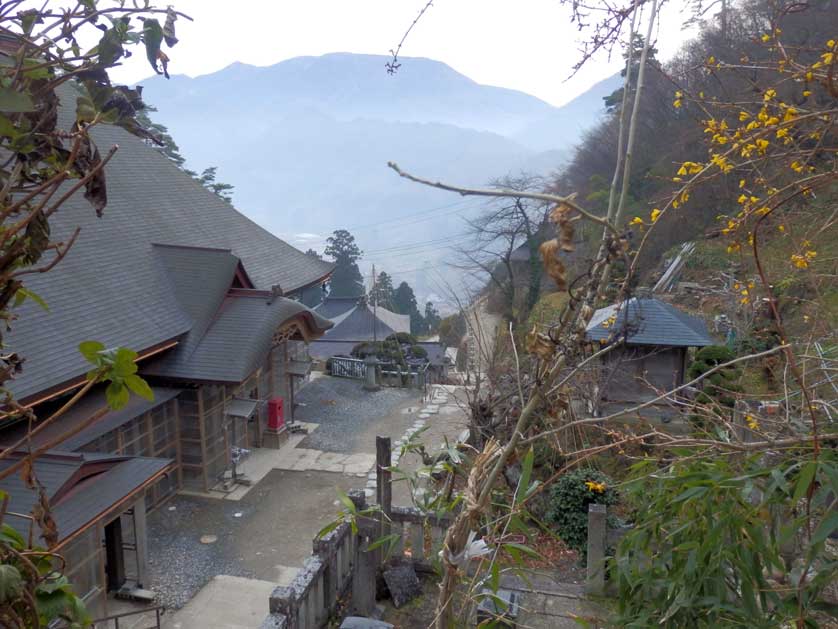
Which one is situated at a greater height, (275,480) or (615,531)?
(615,531)

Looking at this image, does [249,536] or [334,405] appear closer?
[249,536]

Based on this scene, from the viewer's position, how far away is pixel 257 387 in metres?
12.7

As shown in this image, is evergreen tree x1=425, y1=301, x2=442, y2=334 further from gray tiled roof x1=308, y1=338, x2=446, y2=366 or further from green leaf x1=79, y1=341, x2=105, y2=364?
green leaf x1=79, y1=341, x2=105, y2=364

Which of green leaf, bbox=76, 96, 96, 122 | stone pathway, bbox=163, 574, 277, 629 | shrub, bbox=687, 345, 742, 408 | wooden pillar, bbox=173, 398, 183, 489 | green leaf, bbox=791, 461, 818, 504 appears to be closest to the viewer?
green leaf, bbox=76, 96, 96, 122

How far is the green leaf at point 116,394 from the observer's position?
1347mm

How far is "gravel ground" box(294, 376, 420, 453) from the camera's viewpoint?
13266 millimetres

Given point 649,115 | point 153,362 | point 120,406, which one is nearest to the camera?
point 120,406

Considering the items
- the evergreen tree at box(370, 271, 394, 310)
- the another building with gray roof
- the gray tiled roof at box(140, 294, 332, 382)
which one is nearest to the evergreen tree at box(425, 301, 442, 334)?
the evergreen tree at box(370, 271, 394, 310)

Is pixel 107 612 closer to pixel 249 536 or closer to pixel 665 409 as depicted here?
pixel 249 536

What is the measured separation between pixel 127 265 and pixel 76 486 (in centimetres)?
571

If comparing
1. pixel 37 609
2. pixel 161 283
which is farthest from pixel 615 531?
pixel 161 283

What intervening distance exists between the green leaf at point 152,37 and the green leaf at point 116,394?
3.15 ft

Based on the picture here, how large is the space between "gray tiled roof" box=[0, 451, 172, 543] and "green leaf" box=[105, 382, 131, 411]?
5058 mm

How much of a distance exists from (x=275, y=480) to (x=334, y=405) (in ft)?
15.0
